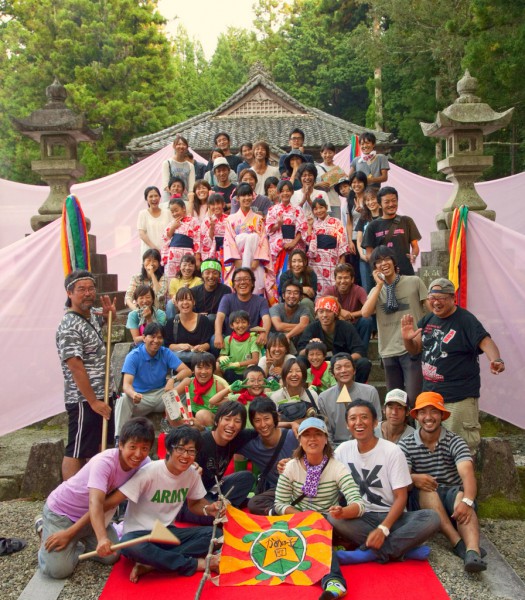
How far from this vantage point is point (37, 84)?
79.0ft

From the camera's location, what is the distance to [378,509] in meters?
4.76

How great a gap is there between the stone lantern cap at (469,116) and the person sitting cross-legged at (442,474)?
4029mm

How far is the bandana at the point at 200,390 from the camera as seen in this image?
20.1 feet

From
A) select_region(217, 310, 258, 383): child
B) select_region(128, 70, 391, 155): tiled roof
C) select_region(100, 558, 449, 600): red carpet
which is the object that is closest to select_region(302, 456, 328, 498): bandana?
select_region(100, 558, 449, 600): red carpet

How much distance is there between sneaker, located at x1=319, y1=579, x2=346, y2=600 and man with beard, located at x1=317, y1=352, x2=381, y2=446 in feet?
5.65

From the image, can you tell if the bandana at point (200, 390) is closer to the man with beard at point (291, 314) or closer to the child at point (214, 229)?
the man with beard at point (291, 314)

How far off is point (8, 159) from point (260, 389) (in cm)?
1910

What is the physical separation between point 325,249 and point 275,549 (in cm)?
432

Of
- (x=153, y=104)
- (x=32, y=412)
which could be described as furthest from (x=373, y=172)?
(x=153, y=104)

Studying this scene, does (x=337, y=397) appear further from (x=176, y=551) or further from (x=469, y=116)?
(x=469, y=116)

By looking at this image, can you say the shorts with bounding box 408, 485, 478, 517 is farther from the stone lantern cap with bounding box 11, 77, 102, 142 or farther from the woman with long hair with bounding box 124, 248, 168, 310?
the stone lantern cap with bounding box 11, 77, 102, 142

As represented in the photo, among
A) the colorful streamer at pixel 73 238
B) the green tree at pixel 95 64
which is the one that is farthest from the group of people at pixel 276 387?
the green tree at pixel 95 64

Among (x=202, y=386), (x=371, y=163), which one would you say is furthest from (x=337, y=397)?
(x=371, y=163)

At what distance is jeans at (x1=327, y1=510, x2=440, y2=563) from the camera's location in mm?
4535
